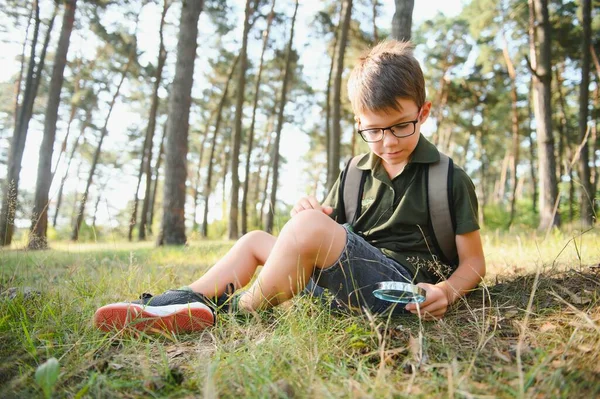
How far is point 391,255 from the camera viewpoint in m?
2.11

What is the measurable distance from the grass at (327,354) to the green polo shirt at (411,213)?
30 cm

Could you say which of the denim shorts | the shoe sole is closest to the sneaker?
the shoe sole

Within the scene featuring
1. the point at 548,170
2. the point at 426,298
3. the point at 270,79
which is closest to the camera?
the point at 426,298

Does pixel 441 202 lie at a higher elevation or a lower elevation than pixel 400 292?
higher

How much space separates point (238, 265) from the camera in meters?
2.27

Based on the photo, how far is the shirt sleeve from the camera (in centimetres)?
198

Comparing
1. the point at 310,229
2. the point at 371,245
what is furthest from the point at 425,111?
the point at 310,229

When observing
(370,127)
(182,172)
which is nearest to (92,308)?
(370,127)

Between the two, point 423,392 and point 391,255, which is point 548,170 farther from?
point 423,392

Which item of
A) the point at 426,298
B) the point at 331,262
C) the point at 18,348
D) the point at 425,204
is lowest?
the point at 18,348

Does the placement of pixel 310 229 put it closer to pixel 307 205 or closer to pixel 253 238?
pixel 307 205

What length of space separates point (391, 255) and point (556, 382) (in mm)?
1062

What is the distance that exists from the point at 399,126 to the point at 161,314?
4.84ft

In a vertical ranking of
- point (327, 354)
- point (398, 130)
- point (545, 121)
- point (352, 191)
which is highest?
point (545, 121)
